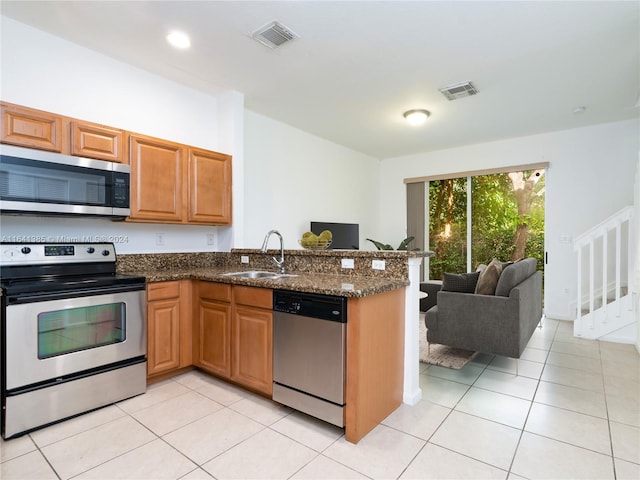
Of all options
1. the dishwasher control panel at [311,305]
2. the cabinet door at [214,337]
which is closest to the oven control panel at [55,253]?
the cabinet door at [214,337]

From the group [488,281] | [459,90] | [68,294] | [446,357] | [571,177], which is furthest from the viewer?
[571,177]

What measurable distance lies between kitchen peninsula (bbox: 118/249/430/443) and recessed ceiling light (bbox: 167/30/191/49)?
5.89 ft

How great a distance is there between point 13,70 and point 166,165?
3.76 ft

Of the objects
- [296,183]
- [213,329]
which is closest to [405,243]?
[296,183]

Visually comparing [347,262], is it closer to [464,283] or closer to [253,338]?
[253,338]

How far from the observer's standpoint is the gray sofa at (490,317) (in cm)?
283

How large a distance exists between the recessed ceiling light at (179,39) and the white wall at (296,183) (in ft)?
4.84

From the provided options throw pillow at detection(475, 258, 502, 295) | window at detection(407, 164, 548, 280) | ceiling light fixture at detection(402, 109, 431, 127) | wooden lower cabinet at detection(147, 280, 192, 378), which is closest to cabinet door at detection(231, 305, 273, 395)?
wooden lower cabinet at detection(147, 280, 192, 378)

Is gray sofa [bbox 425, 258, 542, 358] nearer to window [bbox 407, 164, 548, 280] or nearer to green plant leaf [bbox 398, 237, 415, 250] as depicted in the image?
window [bbox 407, 164, 548, 280]

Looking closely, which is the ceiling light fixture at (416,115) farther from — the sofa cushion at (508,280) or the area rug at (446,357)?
the area rug at (446,357)

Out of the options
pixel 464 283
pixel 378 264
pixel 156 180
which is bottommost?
pixel 464 283

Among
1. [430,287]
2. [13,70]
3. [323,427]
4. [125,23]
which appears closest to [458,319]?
[323,427]

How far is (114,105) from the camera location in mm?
2955

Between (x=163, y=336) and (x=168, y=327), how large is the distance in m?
0.07
